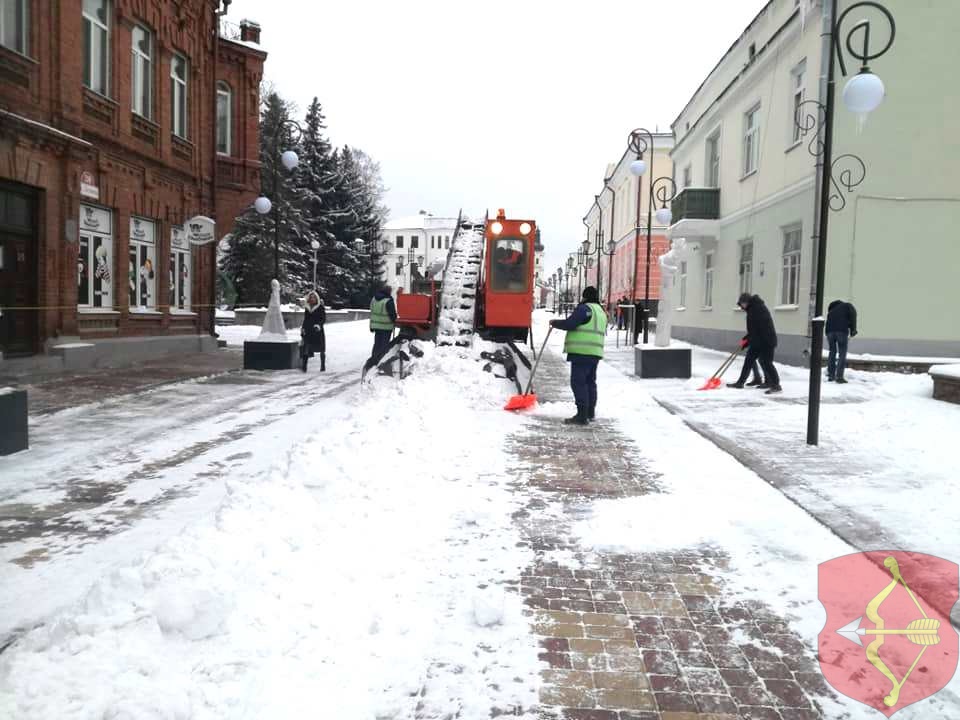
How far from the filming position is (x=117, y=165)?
16.2 metres

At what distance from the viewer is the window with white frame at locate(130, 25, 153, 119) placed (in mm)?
17391

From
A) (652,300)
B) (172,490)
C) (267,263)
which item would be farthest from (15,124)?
(652,300)

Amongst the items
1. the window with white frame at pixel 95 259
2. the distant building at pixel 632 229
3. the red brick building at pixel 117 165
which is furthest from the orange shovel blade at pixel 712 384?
the distant building at pixel 632 229

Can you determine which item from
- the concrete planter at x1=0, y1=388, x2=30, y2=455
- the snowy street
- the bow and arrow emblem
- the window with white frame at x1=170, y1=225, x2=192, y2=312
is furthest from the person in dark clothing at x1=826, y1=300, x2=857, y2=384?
the window with white frame at x1=170, y1=225, x2=192, y2=312

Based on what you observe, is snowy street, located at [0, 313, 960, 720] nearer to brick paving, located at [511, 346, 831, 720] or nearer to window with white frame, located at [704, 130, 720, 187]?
brick paving, located at [511, 346, 831, 720]

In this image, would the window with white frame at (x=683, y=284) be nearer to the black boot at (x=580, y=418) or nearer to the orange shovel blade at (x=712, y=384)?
the orange shovel blade at (x=712, y=384)

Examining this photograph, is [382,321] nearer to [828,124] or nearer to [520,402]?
[520,402]

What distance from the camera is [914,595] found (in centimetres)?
398

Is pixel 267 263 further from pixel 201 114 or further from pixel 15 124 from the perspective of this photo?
pixel 15 124

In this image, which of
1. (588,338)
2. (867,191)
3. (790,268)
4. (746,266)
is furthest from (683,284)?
(588,338)

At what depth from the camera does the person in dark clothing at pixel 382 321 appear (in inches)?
528

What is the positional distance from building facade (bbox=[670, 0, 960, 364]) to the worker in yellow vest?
21.6 ft

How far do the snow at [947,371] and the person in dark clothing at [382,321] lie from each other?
8.95 metres

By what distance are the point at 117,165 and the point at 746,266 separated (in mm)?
17400
